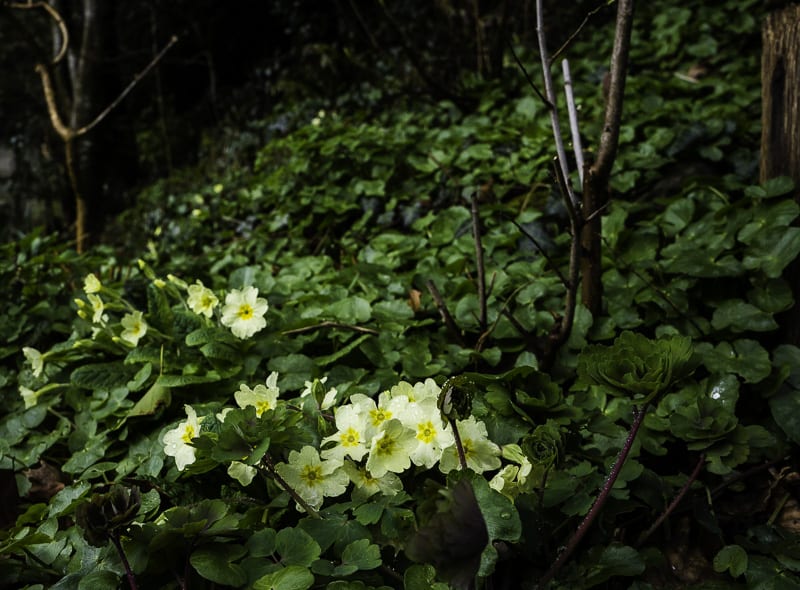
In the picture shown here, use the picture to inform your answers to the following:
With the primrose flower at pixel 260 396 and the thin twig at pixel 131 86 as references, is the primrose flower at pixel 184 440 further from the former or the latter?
the thin twig at pixel 131 86

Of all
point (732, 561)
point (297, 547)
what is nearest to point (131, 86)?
point (297, 547)

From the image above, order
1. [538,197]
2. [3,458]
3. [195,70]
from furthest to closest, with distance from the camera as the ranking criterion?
[195,70] → [538,197] → [3,458]

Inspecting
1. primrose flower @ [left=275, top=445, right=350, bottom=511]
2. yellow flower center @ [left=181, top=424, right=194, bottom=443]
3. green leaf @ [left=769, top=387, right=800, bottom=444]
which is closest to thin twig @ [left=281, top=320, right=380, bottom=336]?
yellow flower center @ [left=181, top=424, right=194, bottom=443]

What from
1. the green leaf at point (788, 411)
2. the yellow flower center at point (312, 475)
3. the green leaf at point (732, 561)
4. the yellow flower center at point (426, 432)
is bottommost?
the green leaf at point (732, 561)

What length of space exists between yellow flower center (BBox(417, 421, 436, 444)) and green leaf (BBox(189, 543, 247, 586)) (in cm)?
37

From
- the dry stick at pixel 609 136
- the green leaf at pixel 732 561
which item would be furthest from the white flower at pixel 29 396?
the green leaf at pixel 732 561

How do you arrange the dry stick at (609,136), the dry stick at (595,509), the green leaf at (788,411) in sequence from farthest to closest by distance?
the dry stick at (609,136)
the green leaf at (788,411)
the dry stick at (595,509)

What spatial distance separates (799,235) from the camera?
5.47ft

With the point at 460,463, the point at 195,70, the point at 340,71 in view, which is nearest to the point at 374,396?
the point at 460,463

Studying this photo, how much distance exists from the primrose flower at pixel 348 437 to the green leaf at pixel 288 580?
229 millimetres

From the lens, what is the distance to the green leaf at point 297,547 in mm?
1031

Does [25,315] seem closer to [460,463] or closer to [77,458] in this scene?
[77,458]

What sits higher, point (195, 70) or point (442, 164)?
point (195, 70)

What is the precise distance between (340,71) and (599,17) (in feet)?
7.55
